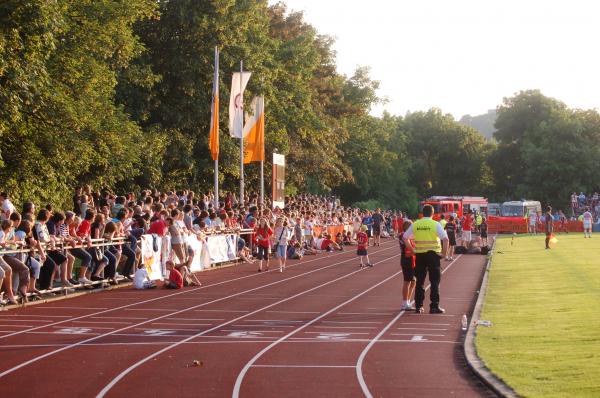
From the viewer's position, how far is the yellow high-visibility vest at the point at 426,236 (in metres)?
21.0

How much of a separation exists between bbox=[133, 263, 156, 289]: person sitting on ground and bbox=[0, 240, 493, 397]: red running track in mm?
342

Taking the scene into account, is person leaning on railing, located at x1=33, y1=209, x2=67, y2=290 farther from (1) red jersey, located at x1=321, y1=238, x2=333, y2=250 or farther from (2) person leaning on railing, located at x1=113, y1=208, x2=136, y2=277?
(1) red jersey, located at x1=321, y1=238, x2=333, y2=250

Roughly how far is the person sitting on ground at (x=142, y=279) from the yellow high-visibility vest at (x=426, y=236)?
9064 millimetres

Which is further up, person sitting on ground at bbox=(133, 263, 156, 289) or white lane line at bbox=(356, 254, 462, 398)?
person sitting on ground at bbox=(133, 263, 156, 289)

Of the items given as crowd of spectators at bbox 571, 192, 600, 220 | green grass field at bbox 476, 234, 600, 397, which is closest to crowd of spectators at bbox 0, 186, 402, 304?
green grass field at bbox 476, 234, 600, 397

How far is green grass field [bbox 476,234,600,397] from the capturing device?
1258cm

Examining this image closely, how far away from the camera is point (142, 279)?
27594 mm

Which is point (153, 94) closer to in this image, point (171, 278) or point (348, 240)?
point (348, 240)

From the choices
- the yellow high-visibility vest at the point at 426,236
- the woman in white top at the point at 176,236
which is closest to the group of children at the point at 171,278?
the woman in white top at the point at 176,236

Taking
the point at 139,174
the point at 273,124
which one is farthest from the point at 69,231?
the point at 273,124

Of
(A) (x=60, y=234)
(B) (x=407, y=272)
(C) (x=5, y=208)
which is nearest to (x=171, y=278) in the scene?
(A) (x=60, y=234)

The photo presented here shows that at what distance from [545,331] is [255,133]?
108ft

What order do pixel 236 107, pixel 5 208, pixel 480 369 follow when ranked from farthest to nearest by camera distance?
1. pixel 236 107
2. pixel 5 208
3. pixel 480 369

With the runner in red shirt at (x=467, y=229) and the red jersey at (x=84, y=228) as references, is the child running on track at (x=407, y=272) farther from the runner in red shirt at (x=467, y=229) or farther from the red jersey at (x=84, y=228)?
the runner in red shirt at (x=467, y=229)
